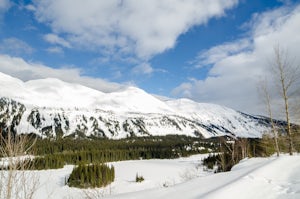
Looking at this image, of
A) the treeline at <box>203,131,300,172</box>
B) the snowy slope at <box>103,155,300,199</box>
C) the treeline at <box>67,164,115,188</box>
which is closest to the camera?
the snowy slope at <box>103,155,300,199</box>

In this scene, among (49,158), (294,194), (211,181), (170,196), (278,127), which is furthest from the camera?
(49,158)

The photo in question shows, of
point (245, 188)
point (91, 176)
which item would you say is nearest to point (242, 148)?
point (245, 188)

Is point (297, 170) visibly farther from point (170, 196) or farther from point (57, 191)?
point (57, 191)

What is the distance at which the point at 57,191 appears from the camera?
123ft

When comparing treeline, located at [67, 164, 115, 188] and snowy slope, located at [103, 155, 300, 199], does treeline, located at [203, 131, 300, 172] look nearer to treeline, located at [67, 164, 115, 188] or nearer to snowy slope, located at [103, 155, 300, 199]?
snowy slope, located at [103, 155, 300, 199]

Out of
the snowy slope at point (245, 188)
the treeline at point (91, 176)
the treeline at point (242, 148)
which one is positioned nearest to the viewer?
the snowy slope at point (245, 188)

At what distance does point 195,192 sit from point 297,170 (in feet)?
11.2

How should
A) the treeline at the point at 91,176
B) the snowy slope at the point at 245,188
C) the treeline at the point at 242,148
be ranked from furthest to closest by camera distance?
1. the treeline at the point at 91,176
2. the treeline at the point at 242,148
3. the snowy slope at the point at 245,188

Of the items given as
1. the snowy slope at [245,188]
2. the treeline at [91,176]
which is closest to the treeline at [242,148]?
the snowy slope at [245,188]

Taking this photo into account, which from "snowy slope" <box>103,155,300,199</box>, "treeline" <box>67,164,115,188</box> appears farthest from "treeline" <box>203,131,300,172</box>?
"treeline" <box>67,164,115,188</box>

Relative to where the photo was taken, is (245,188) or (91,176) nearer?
(245,188)

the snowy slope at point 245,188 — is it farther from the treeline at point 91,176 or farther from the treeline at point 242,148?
the treeline at point 91,176

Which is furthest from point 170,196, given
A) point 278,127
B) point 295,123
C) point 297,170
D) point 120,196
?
point 278,127

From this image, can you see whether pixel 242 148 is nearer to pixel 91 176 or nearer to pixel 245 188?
pixel 245 188
